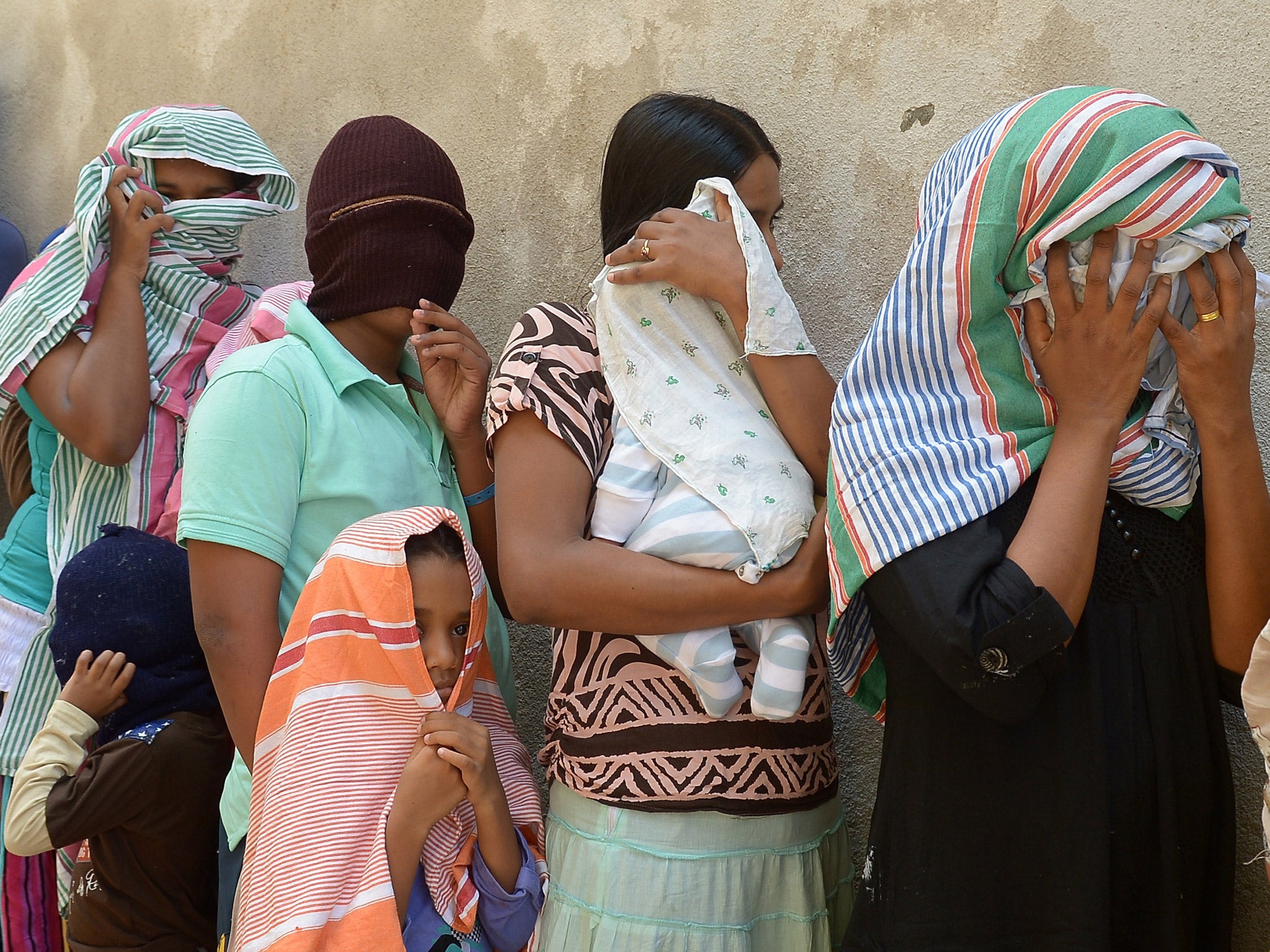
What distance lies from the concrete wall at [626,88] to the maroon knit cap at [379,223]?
616mm

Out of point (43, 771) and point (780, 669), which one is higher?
point (780, 669)

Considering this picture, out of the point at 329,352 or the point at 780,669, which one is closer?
the point at 780,669

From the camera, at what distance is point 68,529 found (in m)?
2.55

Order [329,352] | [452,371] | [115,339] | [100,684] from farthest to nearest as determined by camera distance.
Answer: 1. [115,339]
2. [100,684]
3. [452,371]
4. [329,352]

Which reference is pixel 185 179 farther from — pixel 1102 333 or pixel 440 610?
pixel 1102 333

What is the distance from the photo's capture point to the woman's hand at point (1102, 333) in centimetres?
136

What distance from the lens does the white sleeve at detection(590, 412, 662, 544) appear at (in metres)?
1.65

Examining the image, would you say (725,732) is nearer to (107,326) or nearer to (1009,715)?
(1009,715)

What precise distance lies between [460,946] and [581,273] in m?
1.52

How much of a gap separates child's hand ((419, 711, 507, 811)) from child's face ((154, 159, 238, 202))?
1.47 metres

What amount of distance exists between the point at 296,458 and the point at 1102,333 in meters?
1.22

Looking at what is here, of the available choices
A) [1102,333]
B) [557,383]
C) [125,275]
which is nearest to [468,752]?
[557,383]

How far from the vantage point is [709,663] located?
5.22ft

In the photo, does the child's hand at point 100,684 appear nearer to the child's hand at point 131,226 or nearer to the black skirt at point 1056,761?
the child's hand at point 131,226
